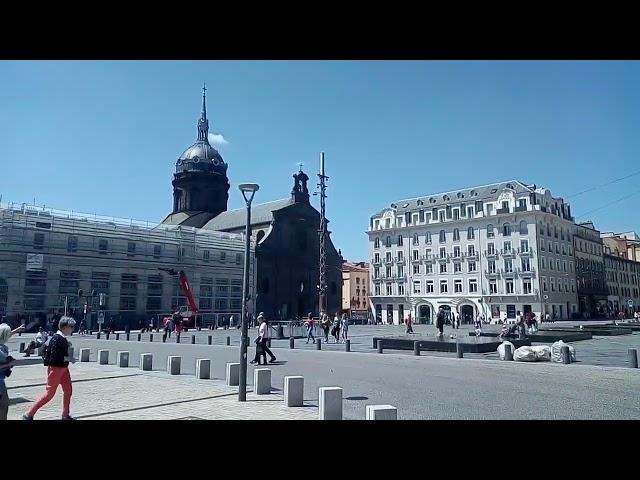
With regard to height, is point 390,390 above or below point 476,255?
below

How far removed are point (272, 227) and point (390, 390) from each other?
63.5 m

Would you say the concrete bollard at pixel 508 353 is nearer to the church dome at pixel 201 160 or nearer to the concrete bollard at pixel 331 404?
the concrete bollard at pixel 331 404

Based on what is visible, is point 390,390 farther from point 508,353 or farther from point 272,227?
point 272,227

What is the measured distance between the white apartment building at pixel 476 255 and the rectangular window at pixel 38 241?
45.8m

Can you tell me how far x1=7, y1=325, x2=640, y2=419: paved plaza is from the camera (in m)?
9.38

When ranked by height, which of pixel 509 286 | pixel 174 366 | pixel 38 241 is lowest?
pixel 174 366

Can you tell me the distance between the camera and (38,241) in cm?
4578

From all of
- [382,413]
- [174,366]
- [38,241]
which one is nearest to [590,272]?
[174,366]

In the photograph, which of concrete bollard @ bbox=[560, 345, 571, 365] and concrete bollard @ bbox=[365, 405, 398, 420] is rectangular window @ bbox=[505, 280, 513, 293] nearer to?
concrete bollard @ bbox=[560, 345, 571, 365]

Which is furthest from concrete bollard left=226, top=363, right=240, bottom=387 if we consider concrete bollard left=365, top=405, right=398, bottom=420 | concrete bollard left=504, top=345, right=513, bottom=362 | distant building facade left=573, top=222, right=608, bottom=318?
distant building facade left=573, top=222, right=608, bottom=318

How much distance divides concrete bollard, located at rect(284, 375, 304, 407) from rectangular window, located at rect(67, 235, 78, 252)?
45950mm

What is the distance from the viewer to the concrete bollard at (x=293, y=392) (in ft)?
32.6
